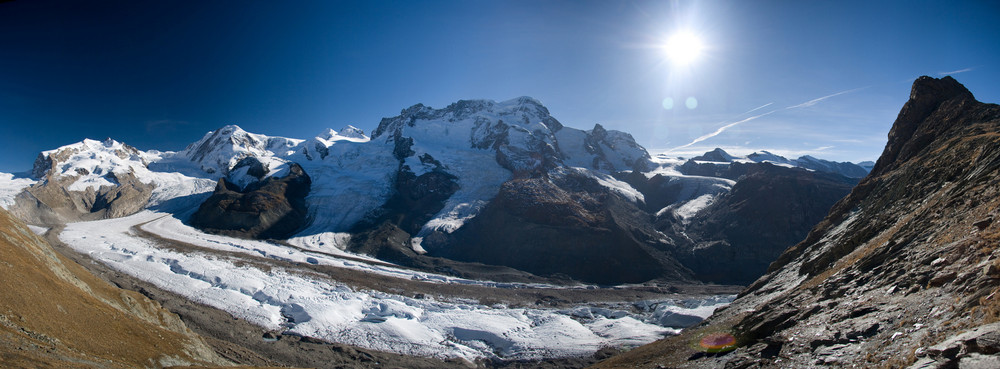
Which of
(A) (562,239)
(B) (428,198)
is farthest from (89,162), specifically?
(A) (562,239)

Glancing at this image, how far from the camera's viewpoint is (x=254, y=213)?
391 ft

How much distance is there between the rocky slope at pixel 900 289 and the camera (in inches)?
360

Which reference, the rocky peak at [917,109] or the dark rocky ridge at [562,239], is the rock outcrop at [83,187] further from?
the rocky peak at [917,109]

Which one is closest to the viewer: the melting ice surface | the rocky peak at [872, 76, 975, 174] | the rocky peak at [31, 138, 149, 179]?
the melting ice surface

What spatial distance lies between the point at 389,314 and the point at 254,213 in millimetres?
90551

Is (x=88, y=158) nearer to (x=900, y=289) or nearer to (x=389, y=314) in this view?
(x=389, y=314)

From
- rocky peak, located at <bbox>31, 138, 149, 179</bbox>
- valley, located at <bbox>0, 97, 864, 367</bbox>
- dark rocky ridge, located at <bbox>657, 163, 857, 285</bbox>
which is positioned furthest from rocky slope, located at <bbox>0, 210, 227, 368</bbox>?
rocky peak, located at <bbox>31, 138, 149, 179</bbox>

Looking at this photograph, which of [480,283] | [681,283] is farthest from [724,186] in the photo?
[480,283]

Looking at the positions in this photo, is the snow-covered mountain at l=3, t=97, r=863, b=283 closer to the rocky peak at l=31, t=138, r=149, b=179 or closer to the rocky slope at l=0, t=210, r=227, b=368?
the rocky peak at l=31, t=138, r=149, b=179

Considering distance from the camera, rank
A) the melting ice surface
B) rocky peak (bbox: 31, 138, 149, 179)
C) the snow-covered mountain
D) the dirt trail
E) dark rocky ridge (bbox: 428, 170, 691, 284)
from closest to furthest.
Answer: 1. the dirt trail
2. the melting ice surface
3. dark rocky ridge (bbox: 428, 170, 691, 284)
4. the snow-covered mountain
5. rocky peak (bbox: 31, 138, 149, 179)

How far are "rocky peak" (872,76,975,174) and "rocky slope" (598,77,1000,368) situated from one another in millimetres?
11776

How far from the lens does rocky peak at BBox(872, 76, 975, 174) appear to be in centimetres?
4631

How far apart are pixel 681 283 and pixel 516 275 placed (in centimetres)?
3898

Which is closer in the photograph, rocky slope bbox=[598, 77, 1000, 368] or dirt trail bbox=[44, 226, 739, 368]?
rocky slope bbox=[598, 77, 1000, 368]
